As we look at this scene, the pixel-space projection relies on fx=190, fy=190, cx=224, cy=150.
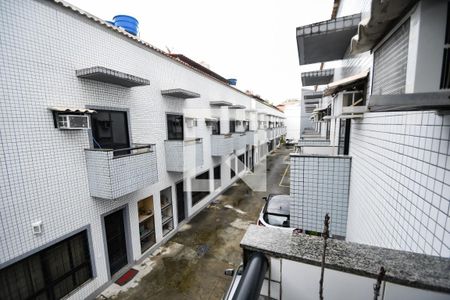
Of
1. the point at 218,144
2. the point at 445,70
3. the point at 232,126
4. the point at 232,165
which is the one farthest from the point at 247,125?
the point at 445,70

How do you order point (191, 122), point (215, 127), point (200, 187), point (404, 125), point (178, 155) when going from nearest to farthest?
point (404, 125), point (178, 155), point (191, 122), point (200, 187), point (215, 127)

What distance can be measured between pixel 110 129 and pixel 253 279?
18.0 feet

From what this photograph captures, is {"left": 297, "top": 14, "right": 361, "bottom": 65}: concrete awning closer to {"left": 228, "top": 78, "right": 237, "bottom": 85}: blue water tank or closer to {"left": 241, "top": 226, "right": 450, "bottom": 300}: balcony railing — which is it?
{"left": 241, "top": 226, "right": 450, "bottom": 300}: balcony railing

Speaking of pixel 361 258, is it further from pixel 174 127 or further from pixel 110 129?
pixel 174 127

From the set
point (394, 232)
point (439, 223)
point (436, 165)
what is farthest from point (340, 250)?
point (394, 232)

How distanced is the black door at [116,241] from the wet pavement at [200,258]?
2.39ft

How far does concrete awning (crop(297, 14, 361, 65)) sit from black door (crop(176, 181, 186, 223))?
22.6ft

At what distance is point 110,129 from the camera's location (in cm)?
534

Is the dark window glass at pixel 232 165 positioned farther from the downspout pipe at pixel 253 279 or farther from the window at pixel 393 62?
the downspout pipe at pixel 253 279

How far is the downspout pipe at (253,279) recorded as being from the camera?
116cm

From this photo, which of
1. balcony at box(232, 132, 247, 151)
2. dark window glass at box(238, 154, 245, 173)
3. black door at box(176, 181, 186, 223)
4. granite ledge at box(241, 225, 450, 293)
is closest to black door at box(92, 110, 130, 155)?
black door at box(176, 181, 186, 223)

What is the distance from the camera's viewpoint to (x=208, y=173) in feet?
36.1

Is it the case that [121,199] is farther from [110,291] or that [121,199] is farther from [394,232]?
[394,232]

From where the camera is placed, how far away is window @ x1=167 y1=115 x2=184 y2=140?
7.65m
